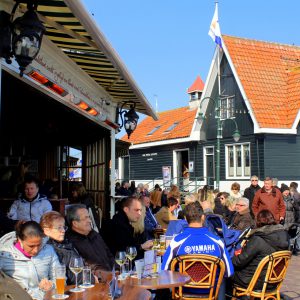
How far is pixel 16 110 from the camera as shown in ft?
30.3

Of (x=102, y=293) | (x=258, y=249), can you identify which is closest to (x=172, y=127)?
(x=258, y=249)

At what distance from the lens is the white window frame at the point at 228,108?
23766 mm

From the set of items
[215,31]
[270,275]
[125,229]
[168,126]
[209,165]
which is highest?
[215,31]

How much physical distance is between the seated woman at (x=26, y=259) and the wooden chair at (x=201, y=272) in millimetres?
1492

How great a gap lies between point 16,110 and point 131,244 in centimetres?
458

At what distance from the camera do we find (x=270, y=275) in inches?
204

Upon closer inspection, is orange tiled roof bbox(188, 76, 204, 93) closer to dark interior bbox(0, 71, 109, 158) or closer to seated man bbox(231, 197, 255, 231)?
dark interior bbox(0, 71, 109, 158)

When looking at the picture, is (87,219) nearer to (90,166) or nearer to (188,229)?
(188,229)

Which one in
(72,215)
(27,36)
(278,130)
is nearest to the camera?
(27,36)

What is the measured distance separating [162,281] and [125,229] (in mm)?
1413

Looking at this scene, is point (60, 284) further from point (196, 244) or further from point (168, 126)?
point (168, 126)

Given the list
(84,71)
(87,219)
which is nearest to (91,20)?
(87,219)

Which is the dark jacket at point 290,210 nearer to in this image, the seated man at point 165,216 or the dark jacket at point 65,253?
the seated man at point 165,216

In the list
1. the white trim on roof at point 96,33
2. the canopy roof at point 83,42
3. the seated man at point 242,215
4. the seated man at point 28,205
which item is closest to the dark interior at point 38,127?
the canopy roof at point 83,42
